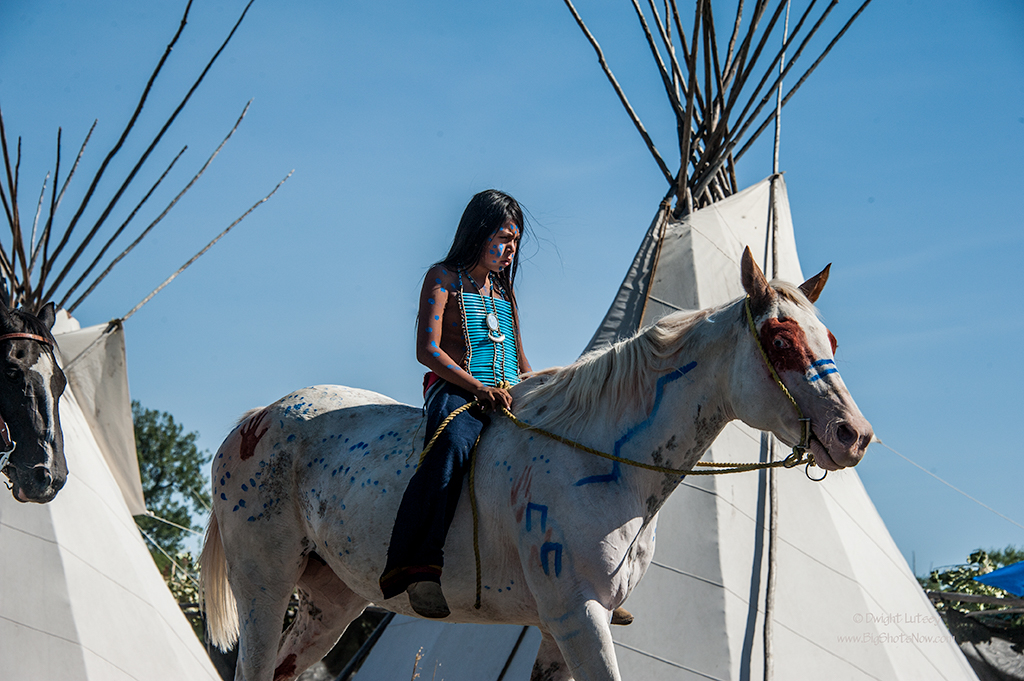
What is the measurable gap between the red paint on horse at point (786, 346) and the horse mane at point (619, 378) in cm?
19

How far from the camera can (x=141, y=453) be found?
70.8ft

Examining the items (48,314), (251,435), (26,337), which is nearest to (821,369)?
(251,435)

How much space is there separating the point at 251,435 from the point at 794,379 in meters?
2.15

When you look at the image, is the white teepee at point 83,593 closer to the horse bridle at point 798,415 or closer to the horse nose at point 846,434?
the horse bridle at point 798,415

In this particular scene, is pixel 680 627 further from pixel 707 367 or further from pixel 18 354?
pixel 18 354

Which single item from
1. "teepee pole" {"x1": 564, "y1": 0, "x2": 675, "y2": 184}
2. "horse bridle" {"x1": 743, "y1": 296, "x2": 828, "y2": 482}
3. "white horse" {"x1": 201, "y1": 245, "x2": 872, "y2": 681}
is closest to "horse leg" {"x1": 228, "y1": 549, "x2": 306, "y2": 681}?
"white horse" {"x1": 201, "y1": 245, "x2": 872, "y2": 681}

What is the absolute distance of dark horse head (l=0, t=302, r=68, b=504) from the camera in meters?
3.83

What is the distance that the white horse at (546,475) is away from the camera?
263 cm

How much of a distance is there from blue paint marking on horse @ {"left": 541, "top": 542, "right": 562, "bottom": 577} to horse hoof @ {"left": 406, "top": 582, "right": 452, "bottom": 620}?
44 centimetres

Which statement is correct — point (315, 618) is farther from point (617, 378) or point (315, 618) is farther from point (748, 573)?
point (748, 573)

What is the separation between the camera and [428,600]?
9.90 ft

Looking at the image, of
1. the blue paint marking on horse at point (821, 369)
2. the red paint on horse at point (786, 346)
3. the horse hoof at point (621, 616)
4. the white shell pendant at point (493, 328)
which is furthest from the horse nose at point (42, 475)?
the blue paint marking on horse at point (821, 369)

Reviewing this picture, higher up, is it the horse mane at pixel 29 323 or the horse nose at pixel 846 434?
the horse nose at pixel 846 434

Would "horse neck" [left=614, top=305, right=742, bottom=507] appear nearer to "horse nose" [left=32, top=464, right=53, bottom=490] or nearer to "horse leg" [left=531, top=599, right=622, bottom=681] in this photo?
"horse leg" [left=531, top=599, right=622, bottom=681]
